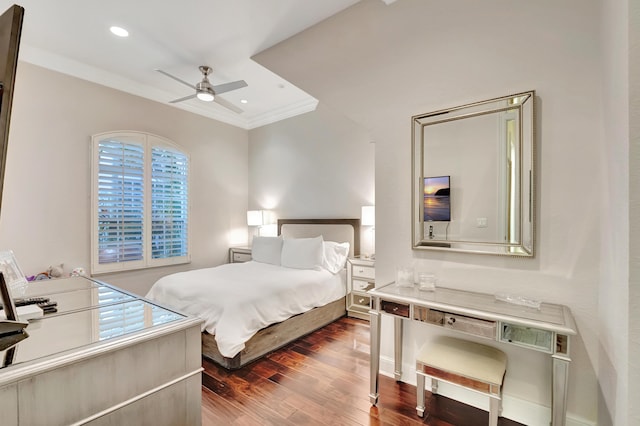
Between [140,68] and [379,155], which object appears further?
[140,68]

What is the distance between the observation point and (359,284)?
12.2ft

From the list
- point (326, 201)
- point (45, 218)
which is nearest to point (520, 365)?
point (326, 201)

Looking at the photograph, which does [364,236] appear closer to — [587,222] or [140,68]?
[587,222]

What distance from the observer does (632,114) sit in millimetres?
957

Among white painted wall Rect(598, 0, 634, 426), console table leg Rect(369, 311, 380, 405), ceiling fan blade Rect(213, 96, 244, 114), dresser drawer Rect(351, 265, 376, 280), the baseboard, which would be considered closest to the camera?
white painted wall Rect(598, 0, 634, 426)

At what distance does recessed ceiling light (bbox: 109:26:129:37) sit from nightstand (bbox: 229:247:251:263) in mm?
3259

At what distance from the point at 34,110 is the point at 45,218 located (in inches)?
48.2

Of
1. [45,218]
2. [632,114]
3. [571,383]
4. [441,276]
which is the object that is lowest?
[571,383]

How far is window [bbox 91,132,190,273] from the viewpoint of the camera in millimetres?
3729

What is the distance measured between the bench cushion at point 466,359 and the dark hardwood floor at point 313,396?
46 cm

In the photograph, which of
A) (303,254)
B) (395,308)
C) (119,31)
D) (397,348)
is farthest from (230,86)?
(397,348)

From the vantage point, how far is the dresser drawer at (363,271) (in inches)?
141

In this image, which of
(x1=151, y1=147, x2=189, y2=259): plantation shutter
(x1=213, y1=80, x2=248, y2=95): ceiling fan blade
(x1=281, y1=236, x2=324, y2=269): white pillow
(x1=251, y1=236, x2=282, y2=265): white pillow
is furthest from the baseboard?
(x1=151, y1=147, x2=189, y2=259): plantation shutter

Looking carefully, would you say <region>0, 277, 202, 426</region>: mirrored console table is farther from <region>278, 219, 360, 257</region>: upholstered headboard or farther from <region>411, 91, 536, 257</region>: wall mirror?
<region>278, 219, 360, 257</region>: upholstered headboard
